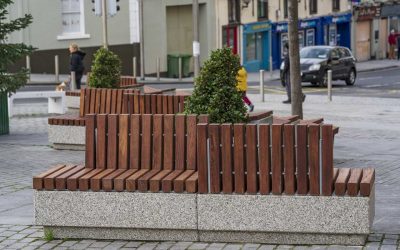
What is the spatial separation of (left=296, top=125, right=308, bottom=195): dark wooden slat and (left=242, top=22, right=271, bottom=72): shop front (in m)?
42.7

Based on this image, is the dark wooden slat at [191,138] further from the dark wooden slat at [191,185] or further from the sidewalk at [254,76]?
the sidewalk at [254,76]

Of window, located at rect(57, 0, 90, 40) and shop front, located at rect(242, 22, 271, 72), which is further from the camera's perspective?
shop front, located at rect(242, 22, 271, 72)

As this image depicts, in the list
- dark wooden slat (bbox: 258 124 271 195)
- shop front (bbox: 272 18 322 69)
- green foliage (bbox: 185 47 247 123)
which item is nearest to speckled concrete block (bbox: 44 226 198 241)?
dark wooden slat (bbox: 258 124 271 195)

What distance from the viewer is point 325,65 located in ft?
128

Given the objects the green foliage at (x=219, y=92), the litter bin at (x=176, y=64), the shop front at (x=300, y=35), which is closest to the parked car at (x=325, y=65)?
the litter bin at (x=176, y=64)

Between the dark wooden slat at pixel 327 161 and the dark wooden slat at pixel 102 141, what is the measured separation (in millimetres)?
2167

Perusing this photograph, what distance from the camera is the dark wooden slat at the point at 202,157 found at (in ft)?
30.2

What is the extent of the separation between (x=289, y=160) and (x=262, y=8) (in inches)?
1801

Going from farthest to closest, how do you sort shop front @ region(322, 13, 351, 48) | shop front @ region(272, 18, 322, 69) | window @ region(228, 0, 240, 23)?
1. shop front @ region(322, 13, 351, 48)
2. shop front @ region(272, 18, 322, 69)
3. window @ region(228, 0, 240, 23)

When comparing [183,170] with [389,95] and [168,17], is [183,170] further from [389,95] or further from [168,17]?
[168,17]

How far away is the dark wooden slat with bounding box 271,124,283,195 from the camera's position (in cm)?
899

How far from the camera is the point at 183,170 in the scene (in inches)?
381

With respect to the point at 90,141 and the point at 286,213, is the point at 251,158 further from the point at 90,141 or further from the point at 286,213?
the point at 90,141

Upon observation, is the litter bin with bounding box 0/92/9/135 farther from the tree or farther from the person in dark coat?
the person in dark coat
